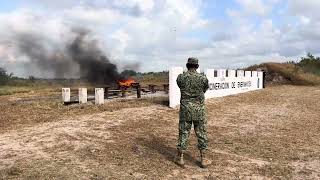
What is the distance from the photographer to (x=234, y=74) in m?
29.6

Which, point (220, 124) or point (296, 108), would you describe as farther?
point (296, 108)

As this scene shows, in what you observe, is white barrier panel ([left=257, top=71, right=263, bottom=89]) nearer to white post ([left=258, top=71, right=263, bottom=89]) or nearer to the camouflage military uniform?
white post ([left=258, top=71, right=263, bottom=89])

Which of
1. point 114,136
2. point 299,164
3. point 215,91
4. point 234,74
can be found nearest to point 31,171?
point 114,136

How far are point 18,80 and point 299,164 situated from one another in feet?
216

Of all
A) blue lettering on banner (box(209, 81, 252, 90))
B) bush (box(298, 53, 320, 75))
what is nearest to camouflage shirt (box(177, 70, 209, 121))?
blue lettering on banner (box(209, 81, 252, 90))

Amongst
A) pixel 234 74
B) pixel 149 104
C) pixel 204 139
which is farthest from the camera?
pixel 234 74

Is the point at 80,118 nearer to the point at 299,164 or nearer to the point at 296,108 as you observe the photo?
the point at 299,164

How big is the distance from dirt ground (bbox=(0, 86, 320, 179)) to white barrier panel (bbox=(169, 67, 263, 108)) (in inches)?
35.1

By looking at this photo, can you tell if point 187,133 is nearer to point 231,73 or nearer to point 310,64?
point 231,73

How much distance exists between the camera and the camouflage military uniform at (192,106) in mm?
9727

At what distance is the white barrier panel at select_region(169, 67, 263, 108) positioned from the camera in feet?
63.1

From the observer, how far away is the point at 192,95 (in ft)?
32.2

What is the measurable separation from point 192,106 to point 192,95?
24cm

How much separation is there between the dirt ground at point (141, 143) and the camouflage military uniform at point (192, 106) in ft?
2.22
